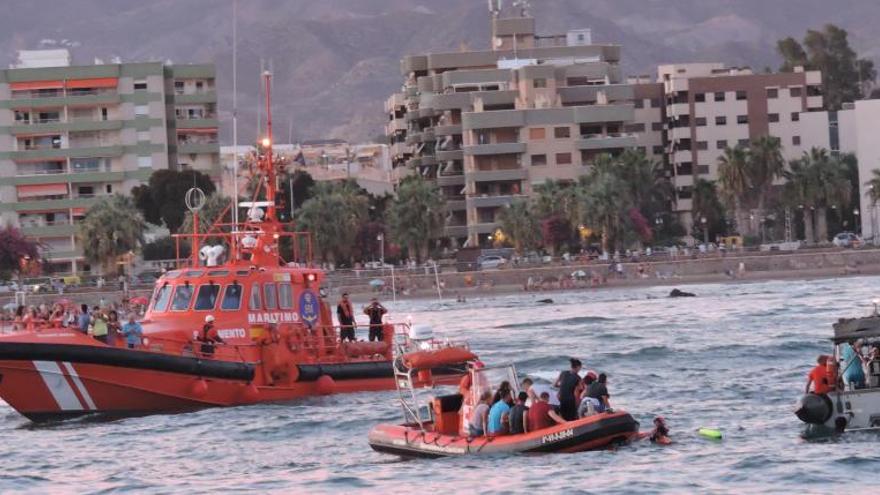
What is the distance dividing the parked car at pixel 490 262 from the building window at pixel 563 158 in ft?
71.5

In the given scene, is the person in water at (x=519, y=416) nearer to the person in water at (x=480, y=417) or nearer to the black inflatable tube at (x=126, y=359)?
the person in water at (x=480, y=417)

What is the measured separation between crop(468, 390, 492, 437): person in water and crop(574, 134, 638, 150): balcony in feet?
396

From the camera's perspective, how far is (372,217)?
153875mm

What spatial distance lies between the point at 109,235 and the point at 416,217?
20.6 metres

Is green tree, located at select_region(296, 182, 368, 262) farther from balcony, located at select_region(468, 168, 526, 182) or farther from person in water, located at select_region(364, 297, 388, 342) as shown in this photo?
person in water, located at select_region(364, 297, 388, 342)

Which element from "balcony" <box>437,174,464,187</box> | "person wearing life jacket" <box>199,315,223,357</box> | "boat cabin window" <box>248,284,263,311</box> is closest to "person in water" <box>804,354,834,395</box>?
"person wearing life jacket" <box>199,315,223,357</box>

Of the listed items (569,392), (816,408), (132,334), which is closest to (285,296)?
(132,334)

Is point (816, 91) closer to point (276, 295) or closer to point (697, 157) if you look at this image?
point (697, 157)

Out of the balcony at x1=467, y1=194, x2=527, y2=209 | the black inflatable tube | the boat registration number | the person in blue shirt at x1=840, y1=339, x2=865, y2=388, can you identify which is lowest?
the boat registration number

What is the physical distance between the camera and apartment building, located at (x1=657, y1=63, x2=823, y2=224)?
A: 16150 cm

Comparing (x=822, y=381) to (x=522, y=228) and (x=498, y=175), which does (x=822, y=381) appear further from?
(x=498, y=175)

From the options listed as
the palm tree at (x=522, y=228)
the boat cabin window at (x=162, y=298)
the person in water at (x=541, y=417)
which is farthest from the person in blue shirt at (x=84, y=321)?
the palm tree at (x=522, y=228)

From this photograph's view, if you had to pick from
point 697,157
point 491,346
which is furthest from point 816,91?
point 491,346

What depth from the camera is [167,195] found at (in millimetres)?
142875
